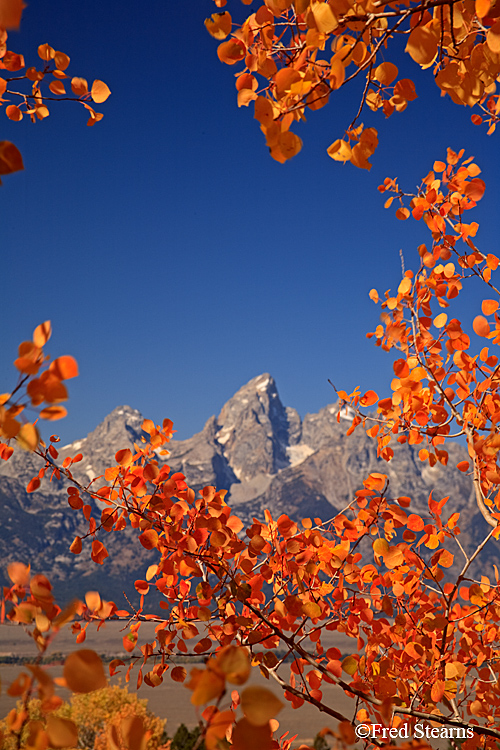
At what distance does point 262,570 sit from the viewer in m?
2.22

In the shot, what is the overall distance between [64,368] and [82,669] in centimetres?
48

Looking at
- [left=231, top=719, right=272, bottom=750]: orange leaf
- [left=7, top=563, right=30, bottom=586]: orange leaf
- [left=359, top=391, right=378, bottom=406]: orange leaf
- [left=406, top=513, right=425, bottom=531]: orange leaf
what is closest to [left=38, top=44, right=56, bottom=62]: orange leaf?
[left=7, top=563, right=30, bottom=586]: orange leaf

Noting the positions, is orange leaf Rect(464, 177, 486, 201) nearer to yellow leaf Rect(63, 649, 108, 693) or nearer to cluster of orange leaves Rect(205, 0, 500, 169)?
cluster of orange leaves Rect(205, 0, 500, 169)

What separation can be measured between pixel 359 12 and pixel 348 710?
129 ft

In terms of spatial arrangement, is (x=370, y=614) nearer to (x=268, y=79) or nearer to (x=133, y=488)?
(x=133, y=488)

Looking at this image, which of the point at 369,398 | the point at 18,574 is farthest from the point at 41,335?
the point at 369,398

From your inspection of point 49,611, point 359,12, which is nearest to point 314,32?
point 359,12

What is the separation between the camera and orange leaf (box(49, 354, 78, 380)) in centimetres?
84

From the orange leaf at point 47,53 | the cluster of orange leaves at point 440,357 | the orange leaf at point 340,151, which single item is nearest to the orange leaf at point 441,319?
the cluster of orange leaves at point 440,357

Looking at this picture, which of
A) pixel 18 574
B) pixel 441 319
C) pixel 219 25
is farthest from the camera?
pixel 441 319

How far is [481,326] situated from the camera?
210cm

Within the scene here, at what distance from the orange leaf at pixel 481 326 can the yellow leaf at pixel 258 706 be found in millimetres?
1808

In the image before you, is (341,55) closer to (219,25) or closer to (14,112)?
(219,25)

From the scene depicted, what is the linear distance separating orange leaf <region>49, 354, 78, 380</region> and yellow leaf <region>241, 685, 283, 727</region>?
571 mm
